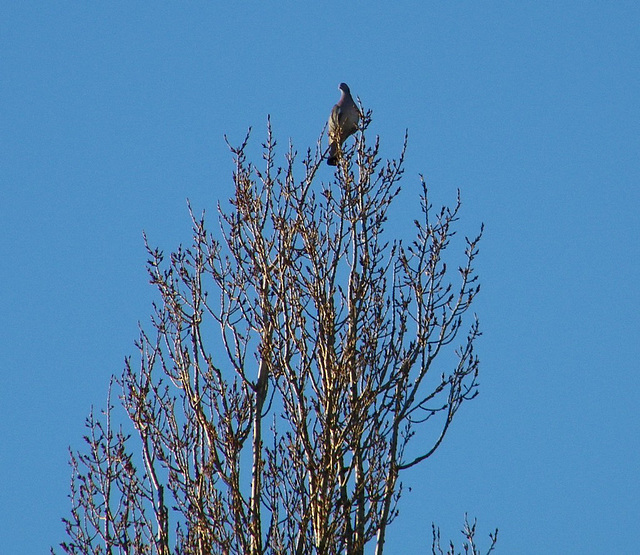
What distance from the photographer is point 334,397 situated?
22.7 feet

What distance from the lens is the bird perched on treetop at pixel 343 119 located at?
8.67 metres

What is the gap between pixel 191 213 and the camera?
786 cm

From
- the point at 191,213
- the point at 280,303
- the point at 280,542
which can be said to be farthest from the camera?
the point at 191,213

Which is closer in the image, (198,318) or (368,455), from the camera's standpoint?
(368,455)

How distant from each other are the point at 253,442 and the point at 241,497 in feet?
1.30

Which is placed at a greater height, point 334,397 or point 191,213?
point 191,213

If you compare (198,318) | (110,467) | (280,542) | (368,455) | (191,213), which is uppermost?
→ (191,213)

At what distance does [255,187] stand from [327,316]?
3.89 feet

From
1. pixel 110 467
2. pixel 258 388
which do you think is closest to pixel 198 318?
pixel 258 388

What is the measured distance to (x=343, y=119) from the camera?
9109 millimetres

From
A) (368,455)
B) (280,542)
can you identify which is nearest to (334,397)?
(368,455)

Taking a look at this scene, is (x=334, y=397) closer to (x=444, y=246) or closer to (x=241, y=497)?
(x=241, y=497)

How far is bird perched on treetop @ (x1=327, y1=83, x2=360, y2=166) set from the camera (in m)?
8.67

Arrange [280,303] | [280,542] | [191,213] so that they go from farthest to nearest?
[191,213] → [280,303] → [280,542]
